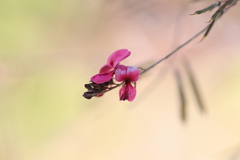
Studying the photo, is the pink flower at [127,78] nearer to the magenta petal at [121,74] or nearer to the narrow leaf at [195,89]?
the magenta petal at [121,74]

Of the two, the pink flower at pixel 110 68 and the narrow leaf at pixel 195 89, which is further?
the narrow leaf at pixel 195 89

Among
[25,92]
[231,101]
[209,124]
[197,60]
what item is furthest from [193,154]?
[25,92]

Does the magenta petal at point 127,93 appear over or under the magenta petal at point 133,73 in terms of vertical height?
under

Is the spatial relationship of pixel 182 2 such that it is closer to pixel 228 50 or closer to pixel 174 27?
pixel 174 27

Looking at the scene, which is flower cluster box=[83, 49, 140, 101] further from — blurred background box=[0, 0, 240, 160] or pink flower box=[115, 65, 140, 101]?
blurred background box=[0, 0, 240, 160]

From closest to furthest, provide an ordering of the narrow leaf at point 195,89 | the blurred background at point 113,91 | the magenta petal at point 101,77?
the magenta petal at point 101,77, the narrow leaf at point 195,89, the blurred background at point 113,91

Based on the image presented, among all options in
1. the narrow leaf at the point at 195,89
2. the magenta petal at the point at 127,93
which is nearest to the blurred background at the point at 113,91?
the narrow leaf at the point at 195,89

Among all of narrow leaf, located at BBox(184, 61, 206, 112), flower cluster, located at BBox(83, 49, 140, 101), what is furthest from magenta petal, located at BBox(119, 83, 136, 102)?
narrow leaf, located at BBox(184, 61, 206, 112)

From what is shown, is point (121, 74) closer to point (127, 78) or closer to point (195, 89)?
point (127, 78)
